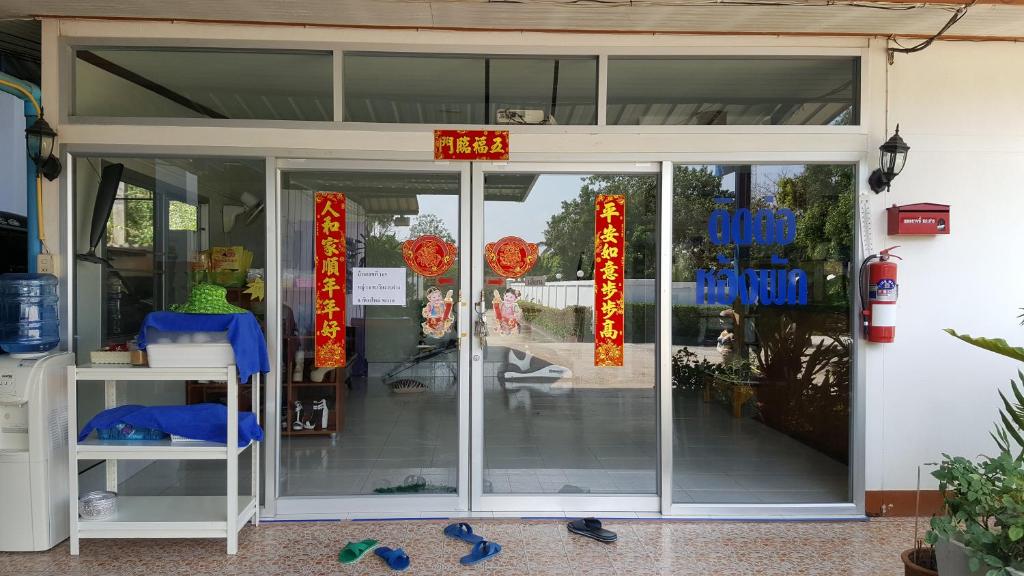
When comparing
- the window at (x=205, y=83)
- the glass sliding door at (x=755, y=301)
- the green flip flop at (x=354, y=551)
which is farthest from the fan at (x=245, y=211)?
the glass sliding door at (x=755, y=301)

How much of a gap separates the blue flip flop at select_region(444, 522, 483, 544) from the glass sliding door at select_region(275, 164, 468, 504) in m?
0.30

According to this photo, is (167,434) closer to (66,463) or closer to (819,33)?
(66,463)

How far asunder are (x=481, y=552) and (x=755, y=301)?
2339mm

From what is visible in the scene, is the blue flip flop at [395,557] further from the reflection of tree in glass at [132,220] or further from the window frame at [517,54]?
the reflection of tree in glass at [132,220]

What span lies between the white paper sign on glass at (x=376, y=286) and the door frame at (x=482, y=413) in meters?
0.49

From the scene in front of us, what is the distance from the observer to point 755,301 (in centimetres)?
392

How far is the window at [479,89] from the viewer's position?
3756mm

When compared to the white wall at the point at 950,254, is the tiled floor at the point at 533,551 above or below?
below

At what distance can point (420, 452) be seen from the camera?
155 inches

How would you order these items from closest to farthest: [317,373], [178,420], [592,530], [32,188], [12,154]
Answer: [178,420] < [592,530] < [32,188] < [317,373] < [12,154]

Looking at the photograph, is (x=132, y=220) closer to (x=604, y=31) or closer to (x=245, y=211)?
(x=245, y=211)

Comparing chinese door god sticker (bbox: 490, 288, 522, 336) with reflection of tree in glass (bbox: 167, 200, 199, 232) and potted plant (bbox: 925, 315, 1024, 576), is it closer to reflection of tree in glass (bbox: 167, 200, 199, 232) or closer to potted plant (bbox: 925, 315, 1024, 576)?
reflection of tree in glass (bbox: 167, 200, 199, 232)

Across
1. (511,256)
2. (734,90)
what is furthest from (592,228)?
(734,90)

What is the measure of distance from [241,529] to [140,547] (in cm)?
50
